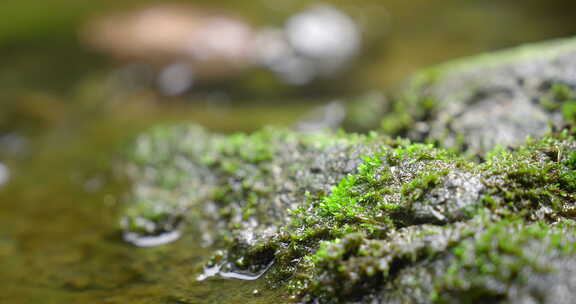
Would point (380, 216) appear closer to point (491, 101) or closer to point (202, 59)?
point (491, 101)

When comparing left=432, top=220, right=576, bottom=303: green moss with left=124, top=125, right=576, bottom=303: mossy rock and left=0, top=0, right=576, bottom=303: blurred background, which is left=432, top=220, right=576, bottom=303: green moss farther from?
left=0, top=0, right=576, bottom=303: blurred background

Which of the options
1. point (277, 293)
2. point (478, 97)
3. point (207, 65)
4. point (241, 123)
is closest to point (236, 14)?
point (207, 65)

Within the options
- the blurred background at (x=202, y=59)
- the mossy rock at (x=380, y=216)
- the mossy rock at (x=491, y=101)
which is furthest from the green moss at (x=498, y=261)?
the blurred background at (x=202, y=59)

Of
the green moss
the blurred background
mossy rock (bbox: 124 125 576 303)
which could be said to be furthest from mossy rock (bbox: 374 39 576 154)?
the green moss

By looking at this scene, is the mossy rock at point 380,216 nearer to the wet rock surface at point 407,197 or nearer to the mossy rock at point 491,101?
the wet rock surface at point 407,197

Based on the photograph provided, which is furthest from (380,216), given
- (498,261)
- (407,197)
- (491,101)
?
(491,101)

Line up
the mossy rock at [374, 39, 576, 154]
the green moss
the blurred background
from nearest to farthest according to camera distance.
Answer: the green moss, the mossy rock at [374, 39, 576, 154], the blurred background

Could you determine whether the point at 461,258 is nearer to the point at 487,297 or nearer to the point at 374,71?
the point at 487,297

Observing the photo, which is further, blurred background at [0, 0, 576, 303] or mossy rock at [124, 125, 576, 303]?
blurred background at [0, 0, 576, 303]
